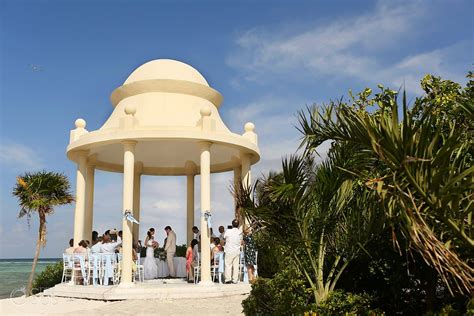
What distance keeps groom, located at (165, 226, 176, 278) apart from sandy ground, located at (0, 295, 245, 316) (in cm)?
382

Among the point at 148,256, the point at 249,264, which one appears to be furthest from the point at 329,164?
the point at 148,256

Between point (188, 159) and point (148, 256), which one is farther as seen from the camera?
point (188, 159)

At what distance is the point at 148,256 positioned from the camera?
14.8 m

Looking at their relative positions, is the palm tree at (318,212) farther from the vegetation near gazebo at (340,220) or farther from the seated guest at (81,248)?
the seated guest at (81,248)

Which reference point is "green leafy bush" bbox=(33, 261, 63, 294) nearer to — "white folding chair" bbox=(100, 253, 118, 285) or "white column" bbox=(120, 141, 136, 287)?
"white folding chair" bbox=(100, 253, 118, 285)

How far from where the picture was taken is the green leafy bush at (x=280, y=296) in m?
6.83

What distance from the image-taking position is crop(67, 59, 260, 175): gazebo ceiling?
40.8 ft

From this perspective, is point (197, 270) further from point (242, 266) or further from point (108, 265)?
point (108, 265)

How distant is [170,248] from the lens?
15.0 metres

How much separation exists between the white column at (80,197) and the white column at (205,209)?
Result: 3.77 meters

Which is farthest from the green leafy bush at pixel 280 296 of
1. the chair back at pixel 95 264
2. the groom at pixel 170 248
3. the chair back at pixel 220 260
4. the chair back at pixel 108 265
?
the groom at pixel 170 248

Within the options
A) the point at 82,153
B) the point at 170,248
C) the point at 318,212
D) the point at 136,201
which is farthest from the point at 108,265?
the point at 318,212

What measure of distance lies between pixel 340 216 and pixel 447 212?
267 cm

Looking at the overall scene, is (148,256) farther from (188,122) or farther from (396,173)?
(396,173)
